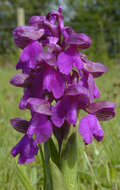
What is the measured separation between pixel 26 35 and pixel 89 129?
327mm

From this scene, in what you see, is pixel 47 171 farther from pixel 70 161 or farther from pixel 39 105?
pixel 39 105

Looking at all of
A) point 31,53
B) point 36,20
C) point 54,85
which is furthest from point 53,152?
point 36,20

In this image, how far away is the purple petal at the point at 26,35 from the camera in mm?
739

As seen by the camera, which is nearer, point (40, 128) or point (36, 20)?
point (40, 128)

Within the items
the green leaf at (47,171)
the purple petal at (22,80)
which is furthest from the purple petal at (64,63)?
the green leaf at (47,171)

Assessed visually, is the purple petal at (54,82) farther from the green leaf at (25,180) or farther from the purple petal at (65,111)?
the green leaf at (25,180)

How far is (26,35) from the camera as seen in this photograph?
743 mm

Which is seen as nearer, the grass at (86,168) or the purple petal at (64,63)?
the purple petal at (64,63)

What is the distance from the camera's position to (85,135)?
0.70 metres

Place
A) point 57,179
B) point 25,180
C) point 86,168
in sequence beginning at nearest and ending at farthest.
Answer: point 57,179 < point 25,180 < point 86,168

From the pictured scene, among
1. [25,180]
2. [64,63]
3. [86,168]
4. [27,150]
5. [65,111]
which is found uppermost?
[64,63]

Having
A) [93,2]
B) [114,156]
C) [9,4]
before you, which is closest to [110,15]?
[93,2]

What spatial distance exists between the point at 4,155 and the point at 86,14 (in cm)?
1862

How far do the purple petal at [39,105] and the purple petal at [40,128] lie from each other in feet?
0.08
